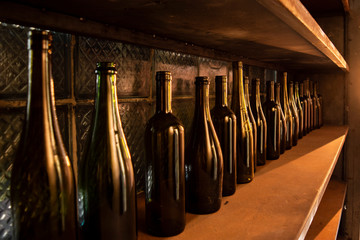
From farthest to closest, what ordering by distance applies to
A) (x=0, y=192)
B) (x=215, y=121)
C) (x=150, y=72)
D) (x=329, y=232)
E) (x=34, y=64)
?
(x=329, y=232) → (x=150, y=72) → (x=215, y=121) → (x=0, y=192) → (x=34, y=64)

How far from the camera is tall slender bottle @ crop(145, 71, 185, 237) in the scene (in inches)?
23.6

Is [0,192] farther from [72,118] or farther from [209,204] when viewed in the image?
[209,204]

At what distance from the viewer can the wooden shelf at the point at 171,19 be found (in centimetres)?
56

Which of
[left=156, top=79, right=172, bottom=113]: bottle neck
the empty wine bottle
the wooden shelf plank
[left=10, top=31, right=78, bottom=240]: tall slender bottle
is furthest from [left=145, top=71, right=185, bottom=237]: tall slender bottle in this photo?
the wooden shelf plank

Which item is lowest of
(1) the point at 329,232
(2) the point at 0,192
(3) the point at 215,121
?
(1) the point at 329,232

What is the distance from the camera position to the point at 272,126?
1.34 metres

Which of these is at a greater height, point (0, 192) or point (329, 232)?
point (0, 192)

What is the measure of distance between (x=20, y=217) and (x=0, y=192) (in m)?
0.21

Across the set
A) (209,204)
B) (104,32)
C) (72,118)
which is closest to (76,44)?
(104,32)

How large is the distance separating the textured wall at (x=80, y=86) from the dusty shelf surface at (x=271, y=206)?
0.26 meters

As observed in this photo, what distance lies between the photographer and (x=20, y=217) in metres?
0.41

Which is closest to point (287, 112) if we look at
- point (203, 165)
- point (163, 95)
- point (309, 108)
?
point (309, 108)

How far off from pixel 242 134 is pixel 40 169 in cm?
70

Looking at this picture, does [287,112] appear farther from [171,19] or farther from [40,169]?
[40,169]
